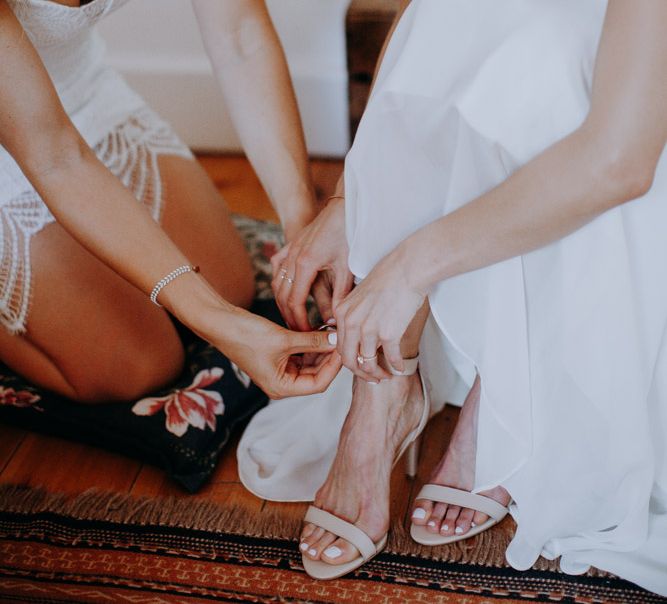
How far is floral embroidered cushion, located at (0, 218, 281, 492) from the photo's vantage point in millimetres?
1144

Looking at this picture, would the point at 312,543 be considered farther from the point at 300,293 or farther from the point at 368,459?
the point at 300,293

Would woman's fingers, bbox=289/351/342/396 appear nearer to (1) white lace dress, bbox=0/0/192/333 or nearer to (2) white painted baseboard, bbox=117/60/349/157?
(1) white lace dress, bbox=0/0/192/333

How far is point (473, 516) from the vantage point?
3.41ft

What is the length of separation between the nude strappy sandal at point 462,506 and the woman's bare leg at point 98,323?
1.48 ft

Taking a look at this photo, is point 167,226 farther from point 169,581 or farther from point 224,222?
point 169,581

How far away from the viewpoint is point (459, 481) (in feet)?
3.46

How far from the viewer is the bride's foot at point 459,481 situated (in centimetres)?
103

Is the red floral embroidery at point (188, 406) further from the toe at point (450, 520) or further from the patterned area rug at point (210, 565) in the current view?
the toe at point (450, 520)

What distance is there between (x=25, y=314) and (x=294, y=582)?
52 centimetres

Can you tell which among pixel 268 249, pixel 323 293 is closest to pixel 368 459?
pixel 323 293

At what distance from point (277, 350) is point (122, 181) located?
43 centimetres

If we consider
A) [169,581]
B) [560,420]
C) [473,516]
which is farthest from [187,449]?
[560,420]

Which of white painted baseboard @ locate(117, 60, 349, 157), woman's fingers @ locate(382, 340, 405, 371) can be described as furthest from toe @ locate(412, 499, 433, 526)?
white painted baseboard @ locate(117, 60, 349, 157)

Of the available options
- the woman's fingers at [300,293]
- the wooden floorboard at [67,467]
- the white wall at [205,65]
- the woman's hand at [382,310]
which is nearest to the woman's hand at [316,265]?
the woman's fingers at [300,293]
